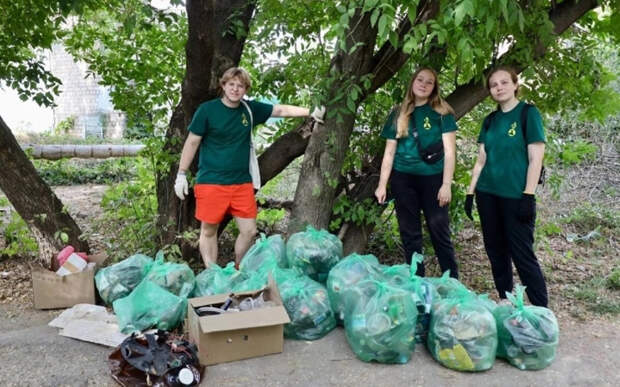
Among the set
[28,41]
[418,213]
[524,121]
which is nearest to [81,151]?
[28,41]

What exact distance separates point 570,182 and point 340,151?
5059 millimetres

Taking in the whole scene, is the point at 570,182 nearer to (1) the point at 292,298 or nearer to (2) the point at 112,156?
(1) the point at 292,298

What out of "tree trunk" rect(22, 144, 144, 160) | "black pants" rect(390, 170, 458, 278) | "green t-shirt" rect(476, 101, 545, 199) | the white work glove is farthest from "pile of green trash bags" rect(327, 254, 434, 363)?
"tree trunk" rect(22, 144, 144, 160)

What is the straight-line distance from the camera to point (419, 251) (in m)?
3.72

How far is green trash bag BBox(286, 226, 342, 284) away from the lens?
356cm

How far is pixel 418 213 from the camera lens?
370cm

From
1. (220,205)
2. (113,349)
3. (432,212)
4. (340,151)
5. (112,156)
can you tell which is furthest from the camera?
(112,156)

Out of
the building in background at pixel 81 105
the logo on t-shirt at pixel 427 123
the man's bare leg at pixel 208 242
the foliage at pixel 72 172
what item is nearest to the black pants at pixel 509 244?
Answer: the logo on t-shirt at pixel 427 123

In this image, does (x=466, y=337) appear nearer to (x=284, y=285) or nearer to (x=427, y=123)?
(x=284, y=285)

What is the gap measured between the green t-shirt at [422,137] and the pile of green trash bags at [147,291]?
5.72 feet

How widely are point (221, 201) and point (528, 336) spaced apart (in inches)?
89.9

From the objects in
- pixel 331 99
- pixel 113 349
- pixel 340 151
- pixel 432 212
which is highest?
pixel 331 99

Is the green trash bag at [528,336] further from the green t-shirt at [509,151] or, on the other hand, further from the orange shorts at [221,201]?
the orange shorts at [221,201]

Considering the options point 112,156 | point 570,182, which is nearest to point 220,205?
point 570,182
